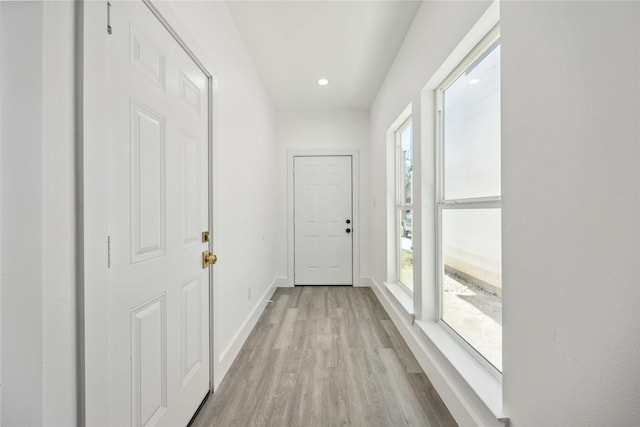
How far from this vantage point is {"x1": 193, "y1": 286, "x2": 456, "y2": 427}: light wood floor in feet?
5.02

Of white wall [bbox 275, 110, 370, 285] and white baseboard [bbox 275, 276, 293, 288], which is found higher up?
white wall [bbox 275, 110, 370, 285]

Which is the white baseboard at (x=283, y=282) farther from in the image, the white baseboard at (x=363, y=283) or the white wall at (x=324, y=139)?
the white baseboard at (x=363, y=283)

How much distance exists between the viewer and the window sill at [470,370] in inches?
48.3

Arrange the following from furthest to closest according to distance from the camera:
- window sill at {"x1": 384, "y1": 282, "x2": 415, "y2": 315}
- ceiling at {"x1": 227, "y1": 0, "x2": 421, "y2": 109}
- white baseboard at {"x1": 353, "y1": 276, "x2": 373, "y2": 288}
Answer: white baseboard at {"x1": 353, "y1": 276, "x2": 373, "y2": 288} < window sill at {"x1": 384, "y1": 282, "x2": 415, "y2": 315} < ceiling at {"x1": 227, "y1": 0, "x2": 421, "y2": 109}

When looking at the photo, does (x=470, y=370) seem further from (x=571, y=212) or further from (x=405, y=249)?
(x=405, y=249)

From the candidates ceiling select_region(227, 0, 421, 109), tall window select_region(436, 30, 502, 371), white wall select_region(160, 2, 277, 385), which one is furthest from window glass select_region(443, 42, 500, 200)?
white wall select_region(160, 2, 277, 385)

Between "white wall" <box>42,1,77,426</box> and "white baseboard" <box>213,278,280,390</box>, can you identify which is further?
"white baseboard" <box>213,278,280,390</box>

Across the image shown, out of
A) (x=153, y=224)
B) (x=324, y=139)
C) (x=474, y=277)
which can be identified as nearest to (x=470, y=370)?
(x=474, y=277)

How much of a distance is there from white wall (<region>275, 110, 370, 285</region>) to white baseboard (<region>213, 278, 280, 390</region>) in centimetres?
127

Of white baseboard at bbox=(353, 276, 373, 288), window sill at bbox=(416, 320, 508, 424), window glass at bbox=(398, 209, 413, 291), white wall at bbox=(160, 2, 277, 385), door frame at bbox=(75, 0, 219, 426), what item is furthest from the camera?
white baseboard at bbox=(353, 276, 373, 288)

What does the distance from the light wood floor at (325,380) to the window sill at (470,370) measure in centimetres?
27

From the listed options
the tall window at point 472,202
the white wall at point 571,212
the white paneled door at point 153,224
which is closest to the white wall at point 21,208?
the white paneled door at point 153,224

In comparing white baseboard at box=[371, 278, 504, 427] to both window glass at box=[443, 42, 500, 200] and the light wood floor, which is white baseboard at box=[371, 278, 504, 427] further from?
window glass at box=[443, 42, 500, 200]

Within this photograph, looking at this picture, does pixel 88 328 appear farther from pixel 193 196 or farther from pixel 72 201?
pixel 193 196
